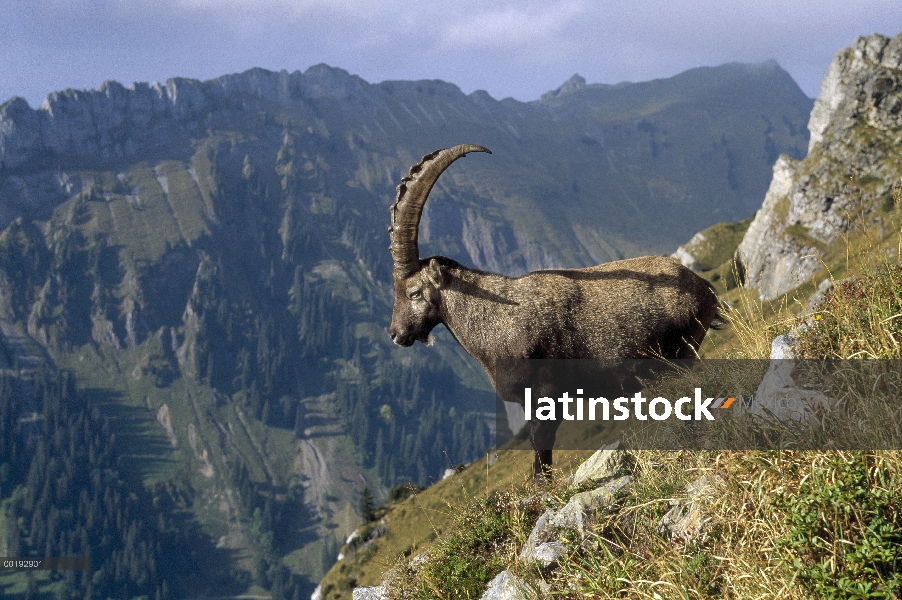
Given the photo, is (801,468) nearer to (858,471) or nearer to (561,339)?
(858,471)

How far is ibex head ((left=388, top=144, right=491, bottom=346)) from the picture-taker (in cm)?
1480

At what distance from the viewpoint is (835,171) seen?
128m

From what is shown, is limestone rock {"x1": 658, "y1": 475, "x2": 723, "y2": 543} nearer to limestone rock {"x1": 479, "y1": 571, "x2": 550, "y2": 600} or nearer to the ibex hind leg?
limestone rock {"x1": 479, "y1": 571, "x2": 550, "y2": 600}

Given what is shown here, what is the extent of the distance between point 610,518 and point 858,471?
3.47 metres

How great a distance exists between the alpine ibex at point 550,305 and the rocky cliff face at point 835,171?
11231 cm

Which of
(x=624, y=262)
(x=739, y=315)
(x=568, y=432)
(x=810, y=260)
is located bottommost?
(x=568, y=432)

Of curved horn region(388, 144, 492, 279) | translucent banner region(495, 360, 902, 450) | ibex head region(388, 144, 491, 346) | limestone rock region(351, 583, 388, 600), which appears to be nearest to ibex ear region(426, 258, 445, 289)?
ibex head region(388, 144, 491, 346)

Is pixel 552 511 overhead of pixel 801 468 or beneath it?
beneath

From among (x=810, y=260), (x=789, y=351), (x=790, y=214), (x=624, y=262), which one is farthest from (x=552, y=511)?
(x=790, y=214)

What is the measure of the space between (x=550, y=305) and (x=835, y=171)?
135m

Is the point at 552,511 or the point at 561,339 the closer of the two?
the point at 552,511

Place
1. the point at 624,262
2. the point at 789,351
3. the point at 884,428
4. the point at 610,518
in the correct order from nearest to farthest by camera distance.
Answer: the point at 884,428 → the point at 610,518 → the point at 789,351 → the point at 624,262

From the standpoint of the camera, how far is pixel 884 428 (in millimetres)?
8328

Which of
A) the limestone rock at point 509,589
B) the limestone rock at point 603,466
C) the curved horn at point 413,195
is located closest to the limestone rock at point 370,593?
the limestone rock at point 509,589
